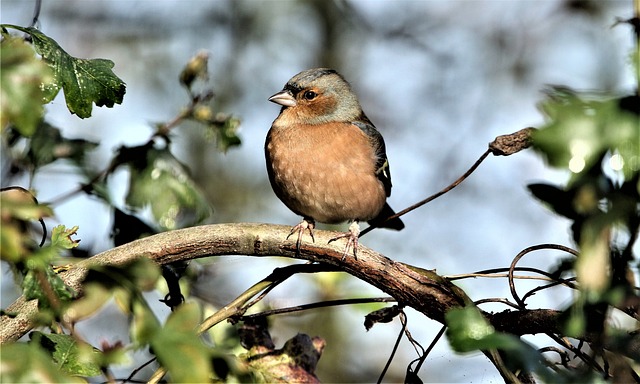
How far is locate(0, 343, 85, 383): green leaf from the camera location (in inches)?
49.8

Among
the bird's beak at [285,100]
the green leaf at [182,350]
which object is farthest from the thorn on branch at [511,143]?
the bird's beak at [285,100]

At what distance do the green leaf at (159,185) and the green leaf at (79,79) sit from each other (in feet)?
3.20

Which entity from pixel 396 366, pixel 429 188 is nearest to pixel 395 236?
pixel 429 188

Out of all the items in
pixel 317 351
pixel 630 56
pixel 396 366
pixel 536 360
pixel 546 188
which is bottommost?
pixel 396 366

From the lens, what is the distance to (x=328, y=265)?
254 cm

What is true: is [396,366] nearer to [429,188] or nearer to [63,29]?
[429,188]

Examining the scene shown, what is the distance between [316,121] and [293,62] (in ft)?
21.2

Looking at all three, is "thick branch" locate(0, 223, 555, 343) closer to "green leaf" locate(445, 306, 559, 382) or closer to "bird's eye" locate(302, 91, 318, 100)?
"green leaf" locate(445, 306, 559, 382)

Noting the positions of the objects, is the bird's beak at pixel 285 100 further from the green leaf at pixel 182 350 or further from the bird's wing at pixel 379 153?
the green leaf at pixel 182 350

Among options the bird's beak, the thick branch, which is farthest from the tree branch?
the bird's beak

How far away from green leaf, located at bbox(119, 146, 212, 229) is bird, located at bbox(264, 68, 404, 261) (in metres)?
0.80

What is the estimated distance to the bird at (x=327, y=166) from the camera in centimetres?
416

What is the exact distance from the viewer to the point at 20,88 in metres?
1.39

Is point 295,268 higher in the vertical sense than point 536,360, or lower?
lower
